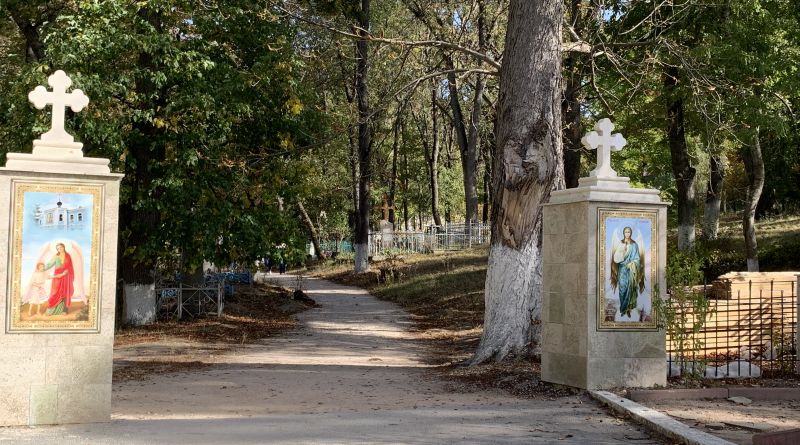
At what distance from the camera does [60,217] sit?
27.7ft

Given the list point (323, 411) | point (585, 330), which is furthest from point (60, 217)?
point (585, 330)

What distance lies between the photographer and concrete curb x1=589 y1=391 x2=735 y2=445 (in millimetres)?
7352

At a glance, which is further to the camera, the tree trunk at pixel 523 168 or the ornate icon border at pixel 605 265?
the tree trunk at pixel 523 168

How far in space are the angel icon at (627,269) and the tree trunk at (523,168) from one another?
2.87 metres

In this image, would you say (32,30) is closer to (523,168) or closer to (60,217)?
(523,168)

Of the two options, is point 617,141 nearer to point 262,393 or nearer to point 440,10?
point 262,393

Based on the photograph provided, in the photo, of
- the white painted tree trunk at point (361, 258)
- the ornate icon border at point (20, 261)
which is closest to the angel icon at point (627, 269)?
the ornate icon border at point (20, 261)

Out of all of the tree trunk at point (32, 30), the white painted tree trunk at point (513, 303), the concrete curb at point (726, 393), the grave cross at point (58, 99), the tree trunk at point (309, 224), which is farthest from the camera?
the tree trunk at point (309, 224)

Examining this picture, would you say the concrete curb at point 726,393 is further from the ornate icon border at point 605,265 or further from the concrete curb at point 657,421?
the ornate icon border at point 605,265

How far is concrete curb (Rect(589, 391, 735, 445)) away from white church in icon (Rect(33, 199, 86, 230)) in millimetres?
5762

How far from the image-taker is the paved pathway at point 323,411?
7727 mm

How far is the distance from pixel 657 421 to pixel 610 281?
8.26 feet

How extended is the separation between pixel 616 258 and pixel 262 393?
472 cm

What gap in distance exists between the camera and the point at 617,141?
11.0 meters
